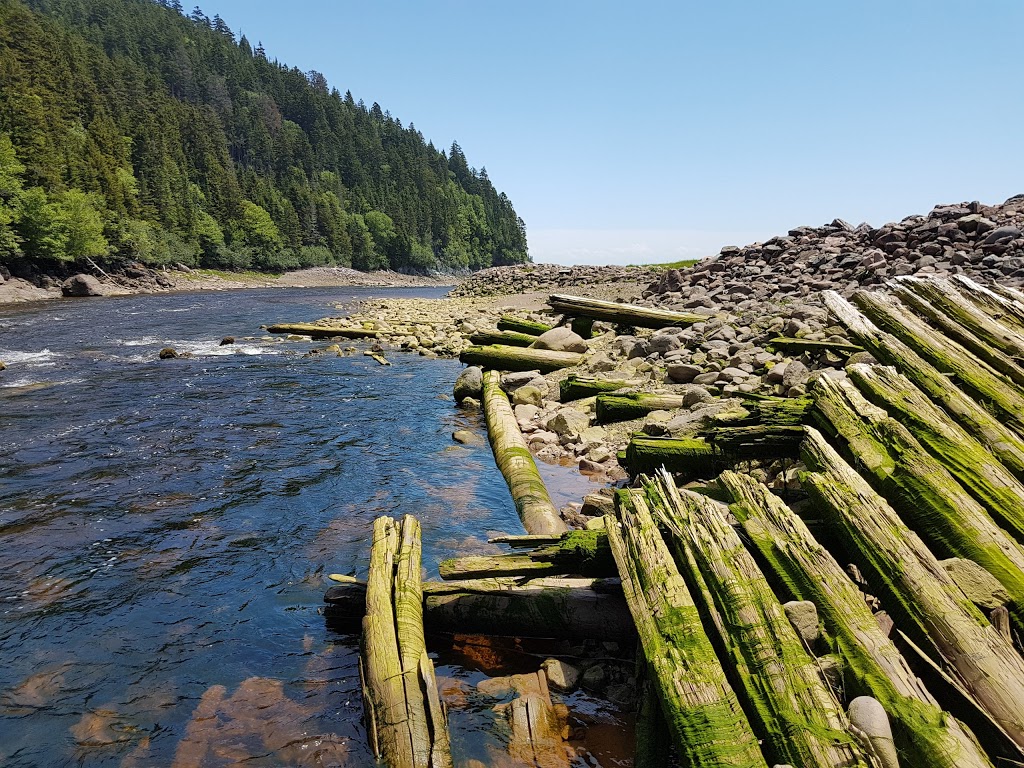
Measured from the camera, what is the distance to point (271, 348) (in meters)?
23.9

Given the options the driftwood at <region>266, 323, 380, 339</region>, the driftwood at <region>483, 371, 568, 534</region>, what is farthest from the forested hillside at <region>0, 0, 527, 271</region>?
the driftwood at <region>483, 371, 568, 534</region>

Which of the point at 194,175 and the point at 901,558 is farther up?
the point at 194,175

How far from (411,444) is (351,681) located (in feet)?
22.6

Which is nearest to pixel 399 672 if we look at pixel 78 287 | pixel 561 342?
pixel 561 342

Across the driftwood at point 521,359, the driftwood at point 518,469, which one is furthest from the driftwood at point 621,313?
the driftwood at point 518,469

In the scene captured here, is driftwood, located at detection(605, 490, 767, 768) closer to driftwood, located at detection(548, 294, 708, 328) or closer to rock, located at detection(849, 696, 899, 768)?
rock, located at detection(849, 696, 899, 768)

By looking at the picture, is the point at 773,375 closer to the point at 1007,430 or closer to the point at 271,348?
the point at 1007,430

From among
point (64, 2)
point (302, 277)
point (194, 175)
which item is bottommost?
point (302, 277)

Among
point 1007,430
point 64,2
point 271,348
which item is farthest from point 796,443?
point 64,2

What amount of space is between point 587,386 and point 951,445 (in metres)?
7.99

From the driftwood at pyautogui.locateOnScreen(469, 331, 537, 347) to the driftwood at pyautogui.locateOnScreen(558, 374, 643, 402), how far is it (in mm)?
5855

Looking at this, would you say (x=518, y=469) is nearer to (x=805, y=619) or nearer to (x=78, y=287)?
(x=805, y=619)

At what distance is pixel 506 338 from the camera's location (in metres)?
19.0

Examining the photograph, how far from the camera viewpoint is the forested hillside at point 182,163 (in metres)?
60.8
